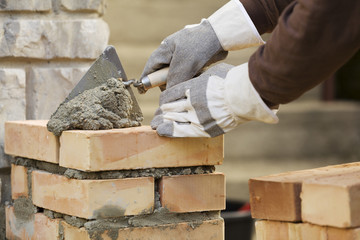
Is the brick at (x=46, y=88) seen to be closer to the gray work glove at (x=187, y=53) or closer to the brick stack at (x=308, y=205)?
the gray work glove at (x=187, y=53)

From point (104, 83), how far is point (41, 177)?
37 centimetres

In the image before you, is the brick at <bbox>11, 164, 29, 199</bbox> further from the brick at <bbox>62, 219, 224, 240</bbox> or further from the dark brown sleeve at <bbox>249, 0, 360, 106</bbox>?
the dark brown sleeve at <bbox>249, 0, 360, 106</bbox>

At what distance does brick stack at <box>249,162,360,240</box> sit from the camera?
5.52 feet

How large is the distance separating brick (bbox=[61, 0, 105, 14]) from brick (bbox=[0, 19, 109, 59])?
0.04 meters

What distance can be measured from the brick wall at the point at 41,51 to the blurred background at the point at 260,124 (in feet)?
6.99

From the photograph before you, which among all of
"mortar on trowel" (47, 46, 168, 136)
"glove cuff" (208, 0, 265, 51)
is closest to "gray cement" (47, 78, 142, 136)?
"mortar on trowel" (47, 46, 168, 136)

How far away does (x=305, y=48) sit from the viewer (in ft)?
5.65

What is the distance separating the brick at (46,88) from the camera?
8.03 ft

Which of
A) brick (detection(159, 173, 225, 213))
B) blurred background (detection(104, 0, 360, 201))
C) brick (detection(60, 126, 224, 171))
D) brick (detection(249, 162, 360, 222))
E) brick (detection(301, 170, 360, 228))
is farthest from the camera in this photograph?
blurred background (detection(104, 0, 360, 201))

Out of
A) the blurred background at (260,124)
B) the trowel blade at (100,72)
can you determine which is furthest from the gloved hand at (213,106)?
the blurred background at (260,124)

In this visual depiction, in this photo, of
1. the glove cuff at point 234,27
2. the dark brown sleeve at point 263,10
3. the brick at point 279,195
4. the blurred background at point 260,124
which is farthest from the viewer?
the blurred background at point 260,124

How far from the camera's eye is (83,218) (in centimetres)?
196

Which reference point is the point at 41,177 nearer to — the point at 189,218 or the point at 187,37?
the point at 189,218

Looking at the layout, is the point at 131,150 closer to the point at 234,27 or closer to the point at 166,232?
the point at 166,232
